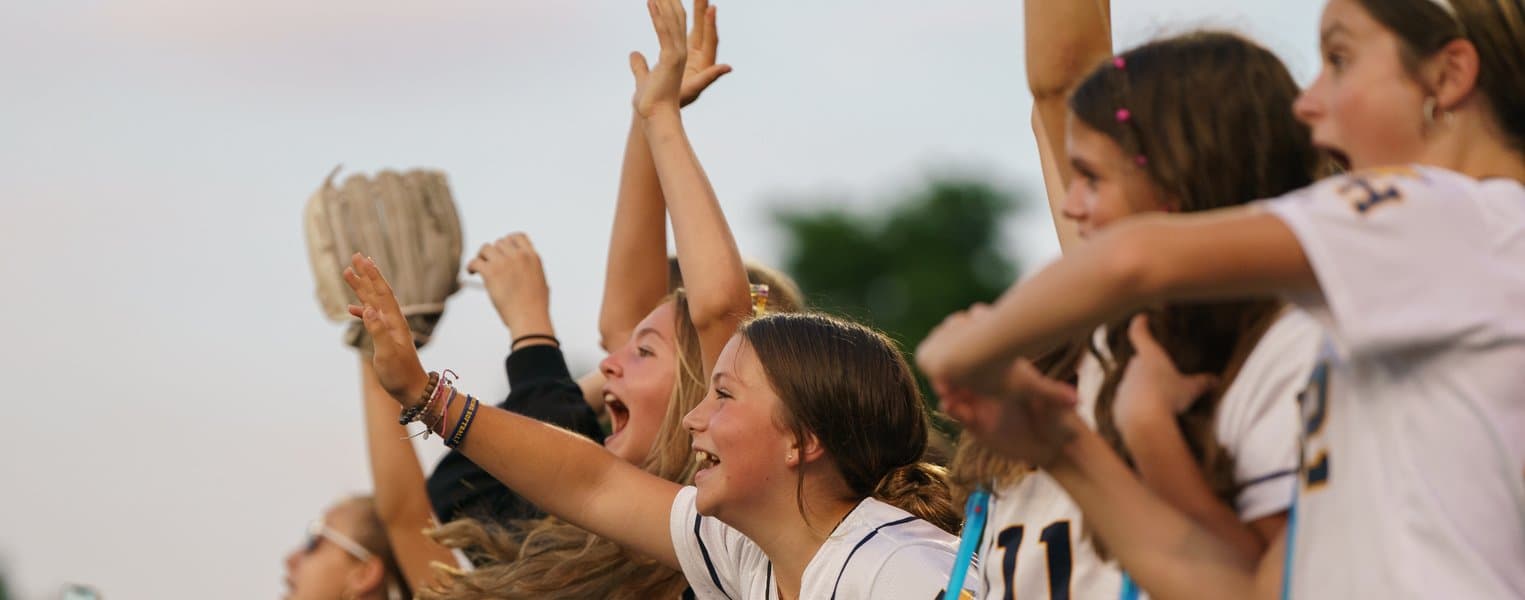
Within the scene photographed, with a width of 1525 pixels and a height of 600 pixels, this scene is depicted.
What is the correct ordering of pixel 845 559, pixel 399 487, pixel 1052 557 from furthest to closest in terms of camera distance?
pixel 399 487 → pixel 845 559 → pixel 1052 557

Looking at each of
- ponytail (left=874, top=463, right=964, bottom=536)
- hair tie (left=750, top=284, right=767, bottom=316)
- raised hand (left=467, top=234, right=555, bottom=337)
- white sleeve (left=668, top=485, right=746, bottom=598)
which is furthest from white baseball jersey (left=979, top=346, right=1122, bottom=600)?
raised hand (left=467, top=234, right=555, bottom=337)

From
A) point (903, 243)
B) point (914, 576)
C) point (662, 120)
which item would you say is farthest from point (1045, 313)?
point (903, 243)

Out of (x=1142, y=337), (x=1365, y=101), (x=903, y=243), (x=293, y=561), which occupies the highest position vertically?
(x=1365, y=101)

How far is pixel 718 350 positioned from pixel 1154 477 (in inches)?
72.5

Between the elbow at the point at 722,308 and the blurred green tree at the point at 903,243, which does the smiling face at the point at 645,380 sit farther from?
the blurred green tree at the point at 903,243

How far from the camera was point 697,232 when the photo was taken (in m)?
3.78

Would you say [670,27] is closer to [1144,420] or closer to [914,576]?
[914,576]

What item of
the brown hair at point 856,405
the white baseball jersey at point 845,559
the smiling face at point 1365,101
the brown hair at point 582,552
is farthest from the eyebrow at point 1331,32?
the brown hair at point 582,552

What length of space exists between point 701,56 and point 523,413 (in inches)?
42.5

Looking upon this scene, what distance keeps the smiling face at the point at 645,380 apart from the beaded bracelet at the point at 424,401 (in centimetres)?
98

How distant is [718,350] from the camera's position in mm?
3889

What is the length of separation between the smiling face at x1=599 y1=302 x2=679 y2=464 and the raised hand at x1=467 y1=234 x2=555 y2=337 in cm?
32

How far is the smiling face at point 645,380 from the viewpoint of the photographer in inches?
175

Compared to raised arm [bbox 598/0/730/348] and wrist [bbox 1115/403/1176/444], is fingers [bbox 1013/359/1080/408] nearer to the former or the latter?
wrist [bbox 1115/403/1176/444]
